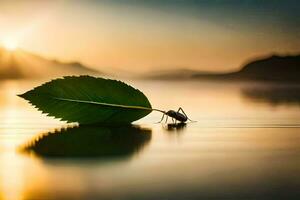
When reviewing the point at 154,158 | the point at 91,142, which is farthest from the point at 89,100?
the point at 154,158

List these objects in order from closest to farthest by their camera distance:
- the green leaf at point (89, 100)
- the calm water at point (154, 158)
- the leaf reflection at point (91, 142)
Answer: the calm water at point (154, 158) → the leaf reflection at point (91, 142) → the green leaf at point (89, 100)

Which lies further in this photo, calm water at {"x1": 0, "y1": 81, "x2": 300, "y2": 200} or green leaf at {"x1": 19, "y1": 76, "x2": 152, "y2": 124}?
green leaf at {"x1": 19, "y1": 76, "x2": 152, "y2": 124}

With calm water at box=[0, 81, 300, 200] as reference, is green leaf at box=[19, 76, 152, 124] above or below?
above

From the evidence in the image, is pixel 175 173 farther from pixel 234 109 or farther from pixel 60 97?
pixel 234 109

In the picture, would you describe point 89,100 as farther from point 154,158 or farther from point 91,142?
point 154,158

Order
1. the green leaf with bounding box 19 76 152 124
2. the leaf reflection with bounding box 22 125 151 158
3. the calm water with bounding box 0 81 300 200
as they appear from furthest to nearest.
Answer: the green leaf with bounding box 19 76 152 124 < the leaf reflection with bounding box 22 125 151 158 < the calm water with bounding box 0 81 300 200
